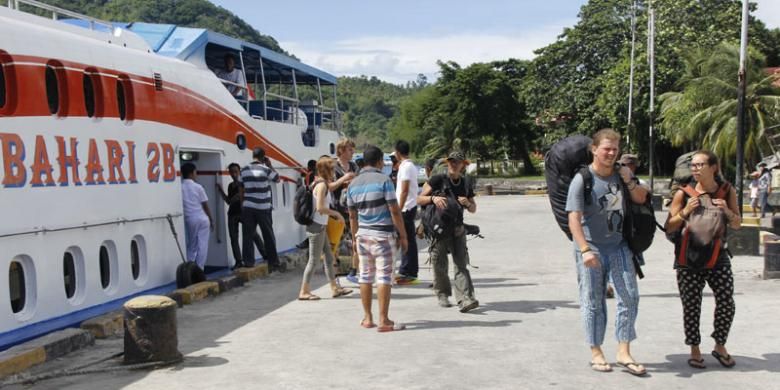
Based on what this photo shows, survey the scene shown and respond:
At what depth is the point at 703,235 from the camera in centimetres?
647

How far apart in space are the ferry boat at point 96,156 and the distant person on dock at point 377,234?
3.02 meters

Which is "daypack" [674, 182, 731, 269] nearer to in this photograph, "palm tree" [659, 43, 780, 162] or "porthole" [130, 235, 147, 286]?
"porthole" [130, 235, 147, 286]

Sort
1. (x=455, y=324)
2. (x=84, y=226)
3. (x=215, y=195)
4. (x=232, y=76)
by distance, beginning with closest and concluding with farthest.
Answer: (x=455, y=324)
(x=84, y=226)
(x=215, y=195)
(x=232, y=76)

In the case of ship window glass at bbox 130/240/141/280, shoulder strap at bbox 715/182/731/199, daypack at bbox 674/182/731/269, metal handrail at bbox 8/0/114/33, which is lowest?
ship window glass at bbox 130/240/141/280

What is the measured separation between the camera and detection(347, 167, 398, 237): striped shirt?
8398 millimetres

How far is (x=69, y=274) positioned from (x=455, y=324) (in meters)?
4.17

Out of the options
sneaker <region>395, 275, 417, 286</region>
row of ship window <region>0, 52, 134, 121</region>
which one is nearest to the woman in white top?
sneaker <region>395, 275, 417, 286</region>

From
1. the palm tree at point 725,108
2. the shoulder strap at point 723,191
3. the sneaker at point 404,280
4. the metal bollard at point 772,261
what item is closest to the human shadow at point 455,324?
the shoulder strap at point 723,191

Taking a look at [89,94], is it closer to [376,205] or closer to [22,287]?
[22,287]

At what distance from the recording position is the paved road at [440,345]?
6426 millimetres

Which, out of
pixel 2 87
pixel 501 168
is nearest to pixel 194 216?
pixel 2 87

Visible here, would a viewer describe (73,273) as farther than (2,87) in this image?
Yes

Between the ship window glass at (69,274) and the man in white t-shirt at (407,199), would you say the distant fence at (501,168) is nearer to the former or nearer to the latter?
the man in white t-shirt at (407,199)

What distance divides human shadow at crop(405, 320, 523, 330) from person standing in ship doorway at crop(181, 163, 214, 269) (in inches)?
166
